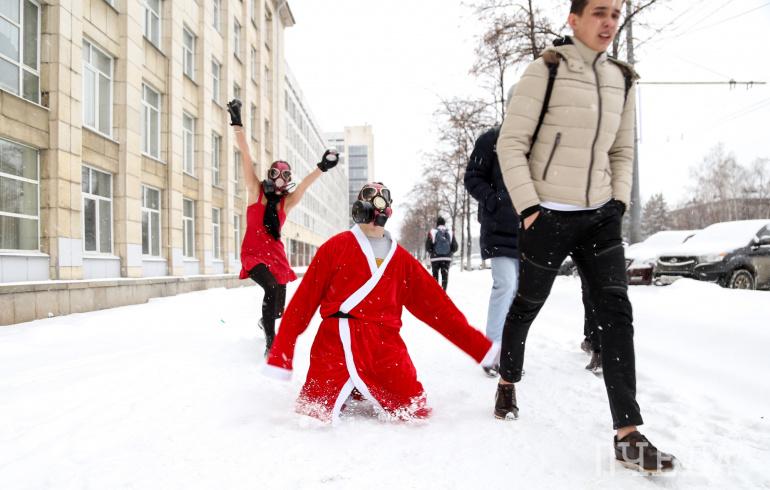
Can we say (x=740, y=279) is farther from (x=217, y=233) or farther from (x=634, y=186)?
(x=217, y=233)

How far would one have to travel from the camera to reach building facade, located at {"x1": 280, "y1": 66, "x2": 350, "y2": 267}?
4331 cm

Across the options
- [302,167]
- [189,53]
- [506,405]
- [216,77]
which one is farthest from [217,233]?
[302,167]

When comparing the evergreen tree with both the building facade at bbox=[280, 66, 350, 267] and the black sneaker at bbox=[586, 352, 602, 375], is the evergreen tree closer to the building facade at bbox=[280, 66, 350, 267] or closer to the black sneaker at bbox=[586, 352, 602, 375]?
the building facade at bbox=[280, 66, 350, 267]

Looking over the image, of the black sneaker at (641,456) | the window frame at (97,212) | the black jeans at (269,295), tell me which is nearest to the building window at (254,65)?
the window frame at (97,212)

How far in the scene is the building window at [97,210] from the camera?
1044 centimetres

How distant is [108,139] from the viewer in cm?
1088

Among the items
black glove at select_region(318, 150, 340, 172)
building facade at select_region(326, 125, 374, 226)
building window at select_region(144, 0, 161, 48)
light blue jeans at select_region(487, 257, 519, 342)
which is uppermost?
building facade at select_region(326, 125, 374, 226)

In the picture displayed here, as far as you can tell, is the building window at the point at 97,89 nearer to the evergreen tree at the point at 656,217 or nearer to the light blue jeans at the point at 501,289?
the light blue jeans at the point at 501,289

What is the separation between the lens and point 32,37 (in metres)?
8.70

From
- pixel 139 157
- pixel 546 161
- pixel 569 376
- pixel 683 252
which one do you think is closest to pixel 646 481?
pixel 546 161

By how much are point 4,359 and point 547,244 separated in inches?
197

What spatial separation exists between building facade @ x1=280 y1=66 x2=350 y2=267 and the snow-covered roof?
81.7ft

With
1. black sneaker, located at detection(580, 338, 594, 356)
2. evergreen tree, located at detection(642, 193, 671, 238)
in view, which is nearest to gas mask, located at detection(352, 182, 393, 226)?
black sneaker, located at detection(580, 338, 594, 356)

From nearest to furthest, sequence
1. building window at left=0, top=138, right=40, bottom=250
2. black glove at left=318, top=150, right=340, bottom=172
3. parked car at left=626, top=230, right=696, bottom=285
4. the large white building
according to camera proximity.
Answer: black glove at left=318, top=150, right=340, bottom=172 < building window at left=0, top=138, right=40, bottom=250 < the large white building < parked car at left=626, top=230, right=696, bottom=285
